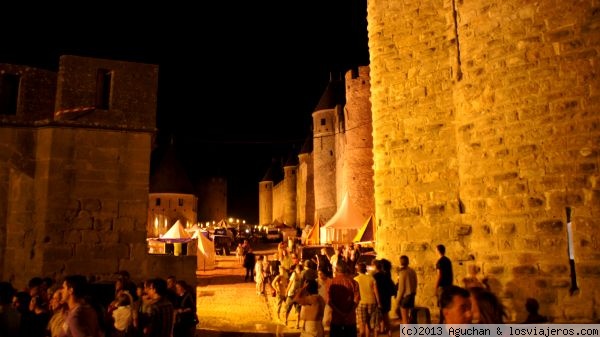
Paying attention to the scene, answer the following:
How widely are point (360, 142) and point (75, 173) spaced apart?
28.5 meters

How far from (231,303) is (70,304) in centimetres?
893

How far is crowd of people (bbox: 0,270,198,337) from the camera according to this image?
4.09m

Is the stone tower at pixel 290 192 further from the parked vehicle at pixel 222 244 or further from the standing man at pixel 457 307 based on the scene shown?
the standing man at pixel 457 307

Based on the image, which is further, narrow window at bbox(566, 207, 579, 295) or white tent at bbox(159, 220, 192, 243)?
white tent at bbox(159, 220, 192, 243)

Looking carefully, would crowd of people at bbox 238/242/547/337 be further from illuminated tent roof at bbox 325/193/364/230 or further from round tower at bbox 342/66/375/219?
round tower at bbox 342/66/375/219

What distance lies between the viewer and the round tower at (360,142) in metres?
33.6

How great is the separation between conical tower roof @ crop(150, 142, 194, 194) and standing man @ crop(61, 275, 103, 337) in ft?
155

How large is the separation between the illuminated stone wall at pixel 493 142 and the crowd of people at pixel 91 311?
14.4ft

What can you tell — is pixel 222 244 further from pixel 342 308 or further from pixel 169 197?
pixel 342 308

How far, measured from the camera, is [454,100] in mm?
8172

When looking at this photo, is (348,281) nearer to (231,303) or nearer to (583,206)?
(583,206)

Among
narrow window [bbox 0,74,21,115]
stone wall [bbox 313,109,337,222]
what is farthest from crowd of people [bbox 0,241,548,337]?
stone wall [bbox 313,109,337,222]

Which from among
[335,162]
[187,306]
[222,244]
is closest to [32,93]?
[187,306]

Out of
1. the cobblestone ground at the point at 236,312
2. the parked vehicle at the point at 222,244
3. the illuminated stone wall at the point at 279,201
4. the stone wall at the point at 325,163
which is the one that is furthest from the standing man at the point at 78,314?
the illuminated stone wall at the point at 279,201
